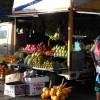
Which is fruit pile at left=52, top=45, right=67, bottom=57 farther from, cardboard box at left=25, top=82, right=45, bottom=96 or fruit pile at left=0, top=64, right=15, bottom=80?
fruit pile at left=0, top=64, right=15, bottom=80

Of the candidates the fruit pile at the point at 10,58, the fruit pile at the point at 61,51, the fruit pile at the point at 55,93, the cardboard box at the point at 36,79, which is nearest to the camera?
the fruit pile at the point at 55,93

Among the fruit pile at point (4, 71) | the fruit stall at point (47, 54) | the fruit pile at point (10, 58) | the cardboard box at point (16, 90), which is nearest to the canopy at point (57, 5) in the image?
the fruit stall at point (47, 54)

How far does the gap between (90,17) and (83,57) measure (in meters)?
2.80

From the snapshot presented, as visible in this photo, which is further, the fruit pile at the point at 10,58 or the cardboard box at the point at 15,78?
the fruit pile at the point at 10,58

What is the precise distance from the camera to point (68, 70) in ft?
34.2

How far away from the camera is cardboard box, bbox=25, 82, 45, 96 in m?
10.2

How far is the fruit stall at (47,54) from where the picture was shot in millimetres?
10234

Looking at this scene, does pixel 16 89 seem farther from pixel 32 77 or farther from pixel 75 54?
pixel 75 54

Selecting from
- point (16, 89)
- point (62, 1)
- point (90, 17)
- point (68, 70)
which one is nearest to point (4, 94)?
point (16, 89)

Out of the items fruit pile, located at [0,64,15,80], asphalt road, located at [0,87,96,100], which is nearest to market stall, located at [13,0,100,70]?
asphalt road, located at [0,87,96,100]

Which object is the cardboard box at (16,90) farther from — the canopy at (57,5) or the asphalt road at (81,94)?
the canopy at (57,5)

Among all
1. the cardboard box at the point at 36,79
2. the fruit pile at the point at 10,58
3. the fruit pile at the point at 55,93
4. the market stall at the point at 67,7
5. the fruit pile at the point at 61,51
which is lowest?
the fruit pile at the point at 55,93

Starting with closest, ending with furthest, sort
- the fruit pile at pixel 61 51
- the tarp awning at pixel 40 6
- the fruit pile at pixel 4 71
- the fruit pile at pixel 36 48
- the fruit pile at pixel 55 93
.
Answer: the fruit pile at pixel 55 93
the tarp awning at pixel 40 6
the fruit pile at pixel 61 51
the fruit pile at pixel 4 71
the fruit pile at pixel 36 48

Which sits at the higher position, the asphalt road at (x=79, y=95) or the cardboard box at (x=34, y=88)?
the cardboard box at (x=34, y=88)
